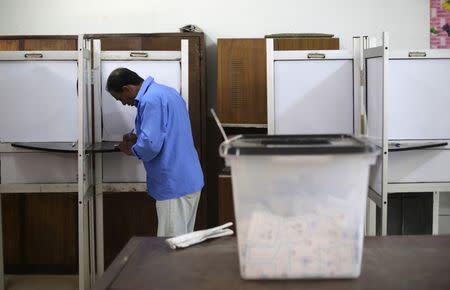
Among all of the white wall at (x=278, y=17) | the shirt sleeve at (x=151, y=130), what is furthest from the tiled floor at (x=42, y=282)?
the white wall at (x=278, y=17)

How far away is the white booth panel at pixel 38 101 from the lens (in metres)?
3.14

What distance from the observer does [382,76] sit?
261cm

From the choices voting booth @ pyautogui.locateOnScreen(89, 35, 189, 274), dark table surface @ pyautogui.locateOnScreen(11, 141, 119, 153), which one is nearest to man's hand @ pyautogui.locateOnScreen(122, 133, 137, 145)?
dark table surface @ pyautogui.locateOnScreen(11, 141, 119, 153)

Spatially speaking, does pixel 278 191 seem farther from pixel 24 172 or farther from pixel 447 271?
pixel 24 172

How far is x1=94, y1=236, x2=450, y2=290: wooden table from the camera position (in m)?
1.25

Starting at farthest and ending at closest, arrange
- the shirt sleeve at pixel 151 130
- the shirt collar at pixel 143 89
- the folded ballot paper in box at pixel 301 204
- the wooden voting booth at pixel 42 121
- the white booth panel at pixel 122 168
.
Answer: the white booth panel at pixel 122 168
the wooden voting booth at pixel 42 121
the shirt collar at pixel 143 89
the shirt sleeve at pixel 151 130
the folded ballot paper in box at pixel 301 204

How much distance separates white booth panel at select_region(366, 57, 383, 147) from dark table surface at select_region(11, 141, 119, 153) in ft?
4.70

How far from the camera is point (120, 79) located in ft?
9.15

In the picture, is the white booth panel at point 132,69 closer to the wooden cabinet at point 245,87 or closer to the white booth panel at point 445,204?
the wooden cabinet at point 245,87

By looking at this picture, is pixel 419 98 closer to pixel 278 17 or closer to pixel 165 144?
pixel 278 17

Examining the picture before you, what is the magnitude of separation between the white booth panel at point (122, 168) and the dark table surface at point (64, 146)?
110 mm

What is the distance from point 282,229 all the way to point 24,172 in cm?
A: 242

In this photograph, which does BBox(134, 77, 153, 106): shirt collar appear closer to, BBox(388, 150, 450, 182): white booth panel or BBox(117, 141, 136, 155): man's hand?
BBox(117, 141, 136, 155): man's hand

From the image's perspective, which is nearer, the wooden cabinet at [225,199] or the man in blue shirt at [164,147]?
the man in blue shirt at [164,147]
